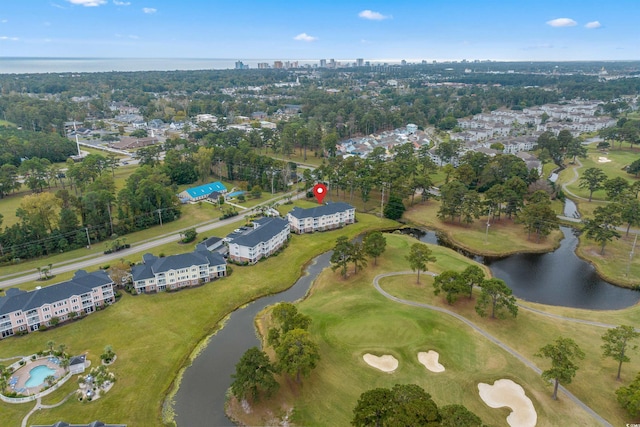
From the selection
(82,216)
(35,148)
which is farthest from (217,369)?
(35,148)

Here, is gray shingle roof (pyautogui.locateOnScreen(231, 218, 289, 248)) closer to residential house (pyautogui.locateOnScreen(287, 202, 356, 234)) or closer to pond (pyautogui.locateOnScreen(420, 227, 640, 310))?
residential house (pyautogui.locateOnScreen(287, 202, 356, 234))

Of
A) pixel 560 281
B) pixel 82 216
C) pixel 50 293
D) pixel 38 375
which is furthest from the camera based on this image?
pixel 82 216

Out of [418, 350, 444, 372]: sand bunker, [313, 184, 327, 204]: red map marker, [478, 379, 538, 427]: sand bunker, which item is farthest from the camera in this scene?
[313, 184, 327, 204]: red map marker

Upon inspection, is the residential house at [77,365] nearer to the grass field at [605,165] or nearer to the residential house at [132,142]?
the grass field at [605,165]

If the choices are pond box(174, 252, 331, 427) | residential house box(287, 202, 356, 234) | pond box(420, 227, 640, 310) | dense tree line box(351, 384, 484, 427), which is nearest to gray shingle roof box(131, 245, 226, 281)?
pond box(174, 252, 331, 427)

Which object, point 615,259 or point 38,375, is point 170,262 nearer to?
point 38,375

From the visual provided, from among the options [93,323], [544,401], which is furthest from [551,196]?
[93,323]

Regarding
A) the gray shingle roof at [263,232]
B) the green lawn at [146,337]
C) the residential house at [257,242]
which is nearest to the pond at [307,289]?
the green lawn at [146,337]
